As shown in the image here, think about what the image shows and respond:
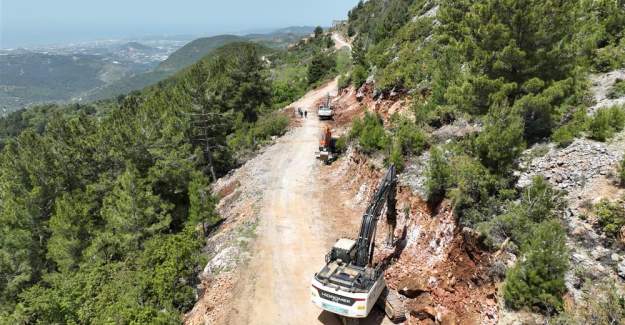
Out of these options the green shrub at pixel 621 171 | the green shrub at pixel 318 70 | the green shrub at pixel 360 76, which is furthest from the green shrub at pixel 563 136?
the green shrub at pixel 318 70

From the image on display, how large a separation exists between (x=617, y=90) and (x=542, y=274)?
10656 millimetres

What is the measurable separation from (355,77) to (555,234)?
39.6 meters

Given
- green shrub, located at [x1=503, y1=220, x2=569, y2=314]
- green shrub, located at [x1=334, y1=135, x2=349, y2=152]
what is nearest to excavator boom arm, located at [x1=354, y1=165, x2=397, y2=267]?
green shrub, located at [x1=503, y1=220, x2=569, y2=314]

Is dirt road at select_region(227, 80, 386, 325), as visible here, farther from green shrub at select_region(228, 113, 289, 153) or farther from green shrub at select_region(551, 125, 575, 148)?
green shrub at select_region(551, 125, 575, 148)

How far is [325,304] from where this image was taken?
13109mm

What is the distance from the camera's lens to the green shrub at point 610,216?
34.5 ft

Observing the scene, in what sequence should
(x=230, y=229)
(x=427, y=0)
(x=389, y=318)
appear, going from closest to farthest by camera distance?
(x=389, y=318)
(x=230, y=229)
(x=427, y=0)

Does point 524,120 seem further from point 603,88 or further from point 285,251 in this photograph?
point 285,251

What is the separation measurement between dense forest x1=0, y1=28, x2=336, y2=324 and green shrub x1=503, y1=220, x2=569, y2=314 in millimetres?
12729

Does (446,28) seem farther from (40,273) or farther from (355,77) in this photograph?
(40,273)

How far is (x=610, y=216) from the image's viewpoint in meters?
10.8

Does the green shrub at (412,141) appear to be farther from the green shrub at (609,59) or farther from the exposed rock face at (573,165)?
the green shrub at (609,59)

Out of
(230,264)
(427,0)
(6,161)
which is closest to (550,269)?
(230,264)

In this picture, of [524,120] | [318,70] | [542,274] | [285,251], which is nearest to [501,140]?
[524,120]
